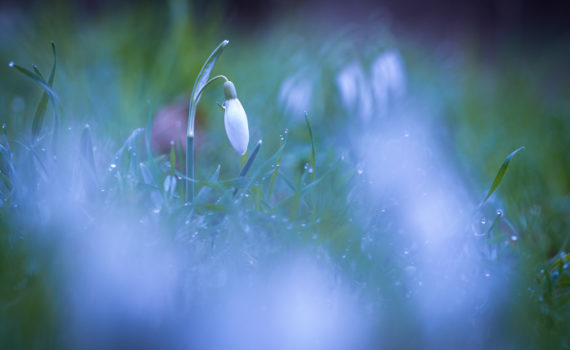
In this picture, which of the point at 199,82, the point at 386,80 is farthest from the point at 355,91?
the point at 199,82

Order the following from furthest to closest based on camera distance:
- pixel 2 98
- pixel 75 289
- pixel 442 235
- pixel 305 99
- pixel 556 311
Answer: pixel 2 98 → pixel 305 99 → pixel 442 235 → pixel 556 311 → pixel 75 289

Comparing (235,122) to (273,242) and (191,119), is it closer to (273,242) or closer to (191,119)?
(191,119)

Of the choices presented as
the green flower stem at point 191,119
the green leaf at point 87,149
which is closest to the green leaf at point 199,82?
the green flower stem at point 191,119

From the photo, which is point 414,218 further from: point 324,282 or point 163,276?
point 163,276

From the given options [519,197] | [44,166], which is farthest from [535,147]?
[44,166]

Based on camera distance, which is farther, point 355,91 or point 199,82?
point 355,91

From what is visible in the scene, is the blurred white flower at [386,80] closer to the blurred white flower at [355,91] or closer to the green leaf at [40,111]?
the blurred white flower at [355,91]
